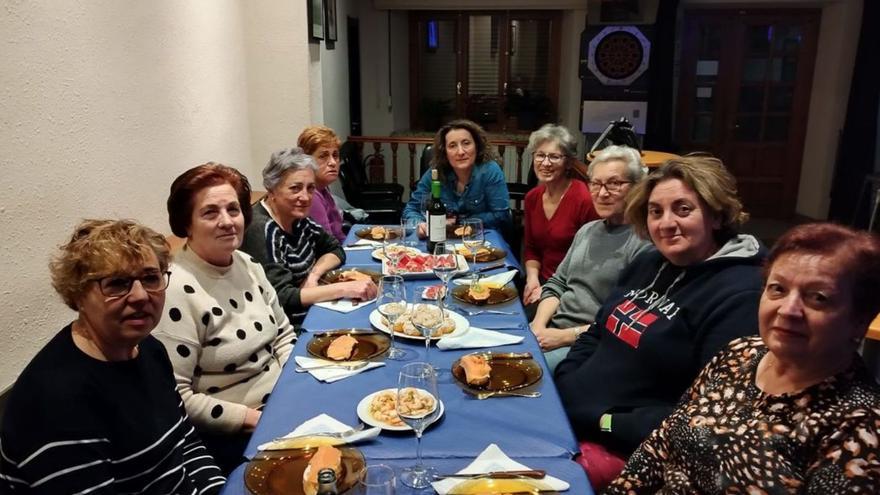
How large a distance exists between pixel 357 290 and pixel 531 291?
107 centimetres

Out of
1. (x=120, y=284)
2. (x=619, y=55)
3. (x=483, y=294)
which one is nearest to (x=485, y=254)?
(x=483, y=294)

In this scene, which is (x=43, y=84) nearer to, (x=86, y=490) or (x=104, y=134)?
(x=104, y=134)

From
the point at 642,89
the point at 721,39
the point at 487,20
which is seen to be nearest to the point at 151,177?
the point at 642,89

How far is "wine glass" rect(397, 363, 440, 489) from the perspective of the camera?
3.95ft

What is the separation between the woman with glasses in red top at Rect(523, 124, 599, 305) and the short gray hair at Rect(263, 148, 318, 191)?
120 centimetres

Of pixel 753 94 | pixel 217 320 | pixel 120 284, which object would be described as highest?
pixel 753 94

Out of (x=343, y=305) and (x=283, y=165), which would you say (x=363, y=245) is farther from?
(x=343, y=305)

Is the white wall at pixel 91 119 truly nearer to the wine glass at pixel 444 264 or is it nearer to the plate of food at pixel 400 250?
the plate of food at pixel 400 250

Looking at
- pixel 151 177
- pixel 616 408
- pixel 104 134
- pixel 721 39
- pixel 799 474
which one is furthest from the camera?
pixel 721 39

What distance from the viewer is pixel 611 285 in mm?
2410

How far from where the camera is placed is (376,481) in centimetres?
108

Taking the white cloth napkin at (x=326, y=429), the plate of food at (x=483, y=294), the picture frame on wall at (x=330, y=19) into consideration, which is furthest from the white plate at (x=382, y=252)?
the picture frame on wall at (x=330, y=19)

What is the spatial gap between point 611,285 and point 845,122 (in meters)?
5.49

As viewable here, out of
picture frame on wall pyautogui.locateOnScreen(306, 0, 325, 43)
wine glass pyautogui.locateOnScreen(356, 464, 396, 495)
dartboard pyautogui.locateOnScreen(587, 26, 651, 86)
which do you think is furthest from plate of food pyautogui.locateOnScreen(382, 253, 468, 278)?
dartboard pyautogui.locateOnScreen(587, 26, 651, 86)
